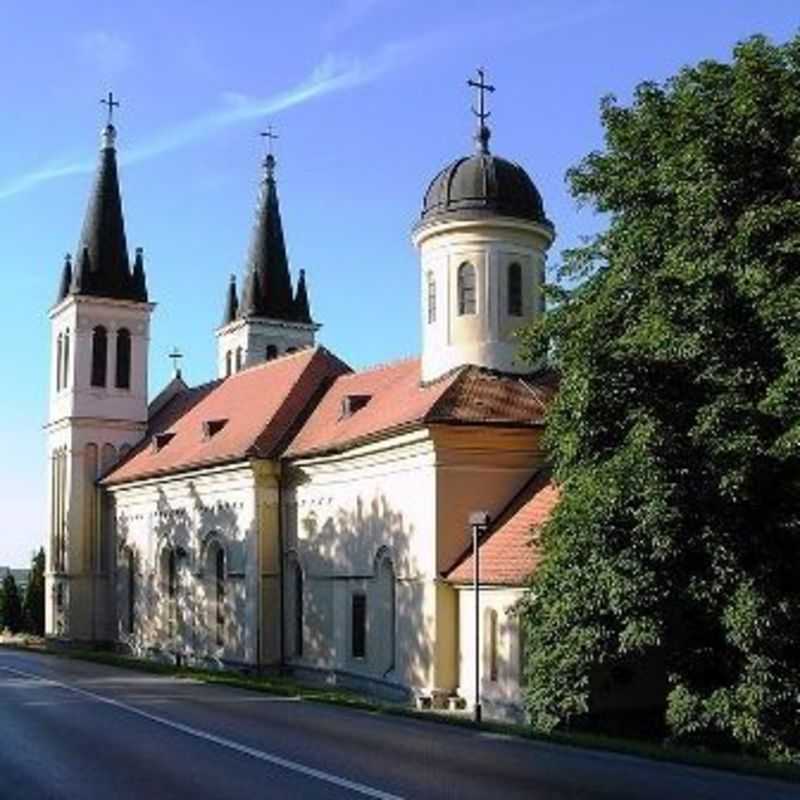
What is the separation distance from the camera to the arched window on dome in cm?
3522

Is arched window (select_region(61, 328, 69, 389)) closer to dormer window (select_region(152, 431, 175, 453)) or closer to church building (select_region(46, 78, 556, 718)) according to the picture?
church building (select_region(46, 78, 556, 718))

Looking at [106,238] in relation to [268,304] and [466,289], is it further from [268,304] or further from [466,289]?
[466,289]

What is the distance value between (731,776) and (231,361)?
53.2 m

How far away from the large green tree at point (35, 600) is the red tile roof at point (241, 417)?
53.1 ft

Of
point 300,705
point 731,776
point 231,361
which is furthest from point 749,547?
point 231,361

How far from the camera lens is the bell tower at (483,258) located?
34031 mm

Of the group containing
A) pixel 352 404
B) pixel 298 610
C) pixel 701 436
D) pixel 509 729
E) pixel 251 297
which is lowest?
pixel 509 729

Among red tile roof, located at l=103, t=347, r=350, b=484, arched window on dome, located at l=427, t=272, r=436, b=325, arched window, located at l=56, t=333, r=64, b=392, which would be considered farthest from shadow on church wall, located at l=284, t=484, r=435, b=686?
arched window, located at l=56, t=333, r=64, b=392

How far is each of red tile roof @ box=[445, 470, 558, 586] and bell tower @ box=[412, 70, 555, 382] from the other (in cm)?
413

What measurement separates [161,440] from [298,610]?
48.1 ft

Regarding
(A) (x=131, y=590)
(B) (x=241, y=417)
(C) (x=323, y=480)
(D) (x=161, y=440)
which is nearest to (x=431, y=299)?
(C) (x=323, y=480)

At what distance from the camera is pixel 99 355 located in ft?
185

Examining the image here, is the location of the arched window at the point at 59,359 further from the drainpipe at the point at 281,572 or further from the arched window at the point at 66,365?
the drainpipe at the point at 281,572

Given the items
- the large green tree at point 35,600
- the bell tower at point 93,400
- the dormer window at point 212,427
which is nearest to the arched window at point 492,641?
the dormer window at point 212,427
